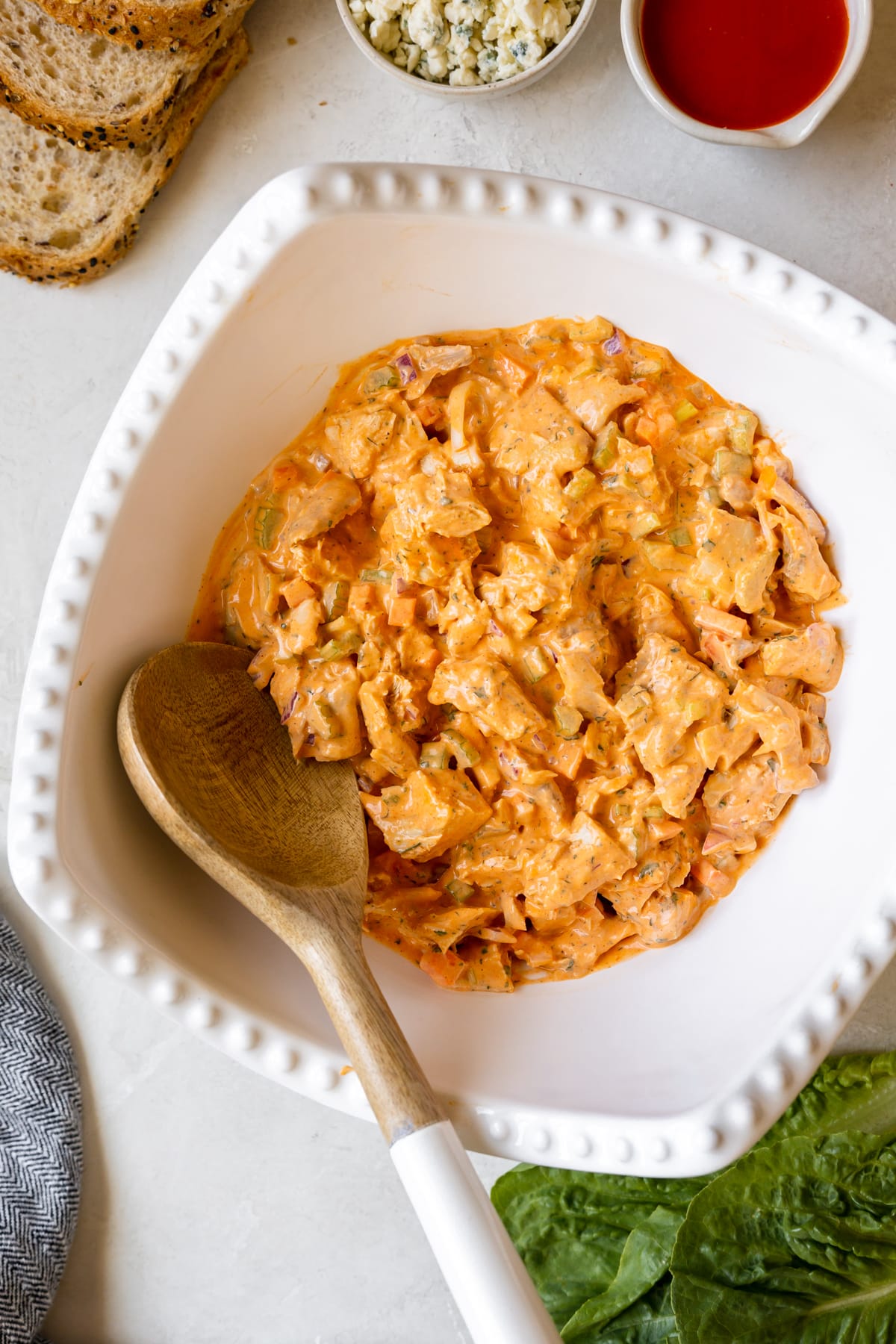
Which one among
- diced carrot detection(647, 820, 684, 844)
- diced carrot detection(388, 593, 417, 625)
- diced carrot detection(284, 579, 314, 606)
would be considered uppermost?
diced carrot detection(284, 579, 314, 606)

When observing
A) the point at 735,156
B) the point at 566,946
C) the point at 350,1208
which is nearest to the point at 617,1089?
the point at 566,946

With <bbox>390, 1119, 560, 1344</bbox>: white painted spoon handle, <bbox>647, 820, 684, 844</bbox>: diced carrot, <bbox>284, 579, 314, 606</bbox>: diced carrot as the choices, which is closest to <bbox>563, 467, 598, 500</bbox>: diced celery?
<bbox>284, 579, 314, 606</bbox>: diced carrot

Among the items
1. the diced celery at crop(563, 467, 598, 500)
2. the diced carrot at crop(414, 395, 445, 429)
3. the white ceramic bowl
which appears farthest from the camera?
the diced carrot at crop(414, 395, 445, 429)

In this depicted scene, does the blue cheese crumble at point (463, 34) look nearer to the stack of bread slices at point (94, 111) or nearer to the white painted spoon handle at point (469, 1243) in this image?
the stack of bread slices at point (94, 111)

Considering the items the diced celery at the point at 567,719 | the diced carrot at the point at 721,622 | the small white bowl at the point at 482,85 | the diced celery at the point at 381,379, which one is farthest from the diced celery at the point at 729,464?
the small white bowl at the point at 482,85

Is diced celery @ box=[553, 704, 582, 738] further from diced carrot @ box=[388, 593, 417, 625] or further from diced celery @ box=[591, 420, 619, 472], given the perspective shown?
diced celery @ box=[591, 420, 619, 472]

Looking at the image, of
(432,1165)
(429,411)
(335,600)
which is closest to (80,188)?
(429,411)
